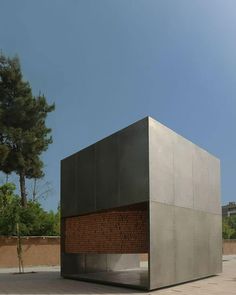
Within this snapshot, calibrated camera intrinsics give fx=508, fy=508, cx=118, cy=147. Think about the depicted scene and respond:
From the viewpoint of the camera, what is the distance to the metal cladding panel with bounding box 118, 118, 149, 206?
1525 centimetres

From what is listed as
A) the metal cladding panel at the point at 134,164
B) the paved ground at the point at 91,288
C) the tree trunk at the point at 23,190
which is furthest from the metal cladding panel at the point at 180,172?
the tree trunk at the point at 23,190

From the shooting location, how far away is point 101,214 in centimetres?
1825

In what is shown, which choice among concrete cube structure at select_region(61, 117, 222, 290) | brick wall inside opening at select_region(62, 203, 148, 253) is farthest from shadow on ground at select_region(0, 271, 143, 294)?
brick wall inside opening at select_region(62, 203, 148, 253)

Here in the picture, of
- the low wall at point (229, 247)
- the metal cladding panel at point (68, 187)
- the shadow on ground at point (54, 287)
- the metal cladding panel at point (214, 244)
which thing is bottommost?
the low wall at point (229, 247)

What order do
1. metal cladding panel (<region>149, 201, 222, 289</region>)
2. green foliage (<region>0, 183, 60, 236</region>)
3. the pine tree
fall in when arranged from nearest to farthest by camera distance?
metal cladding panel (<region>149, 201, 222, 289</region>) < green foliage (<region>0, 183, 60, 236</region>) < the pine tree

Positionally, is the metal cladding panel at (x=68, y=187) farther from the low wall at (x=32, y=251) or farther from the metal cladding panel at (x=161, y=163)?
the low wall at (x=32, y=251)

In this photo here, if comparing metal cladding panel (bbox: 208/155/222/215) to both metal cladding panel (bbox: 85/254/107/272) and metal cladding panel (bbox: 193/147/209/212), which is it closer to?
metal cladding panel (bbox: 193/147/209/212)

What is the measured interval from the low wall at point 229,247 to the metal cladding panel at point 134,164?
31.8 m

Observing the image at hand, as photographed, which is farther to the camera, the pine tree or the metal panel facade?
the pine tree

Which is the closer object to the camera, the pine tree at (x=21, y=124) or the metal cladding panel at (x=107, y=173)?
the metal cladding panel at (x=107, y=173)

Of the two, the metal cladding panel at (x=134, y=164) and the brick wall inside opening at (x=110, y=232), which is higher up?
the metal cladding panel at (x=134, y=164)

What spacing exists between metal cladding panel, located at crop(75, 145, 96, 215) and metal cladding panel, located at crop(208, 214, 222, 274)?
4.80 meters

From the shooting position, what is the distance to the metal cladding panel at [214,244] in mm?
19344

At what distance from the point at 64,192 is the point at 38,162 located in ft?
55.7
